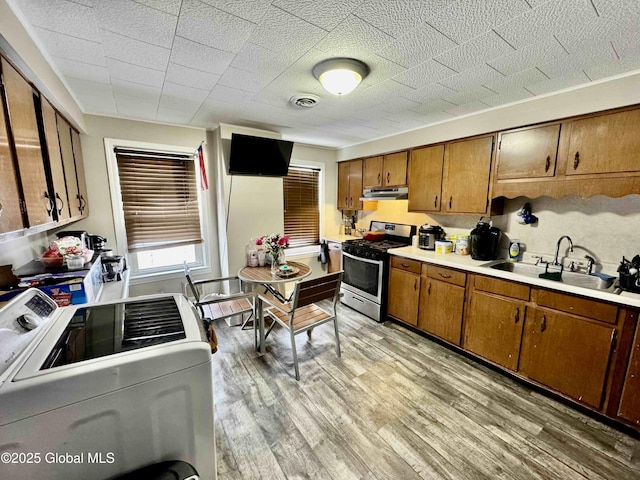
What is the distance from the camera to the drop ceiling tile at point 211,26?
121 centimetres

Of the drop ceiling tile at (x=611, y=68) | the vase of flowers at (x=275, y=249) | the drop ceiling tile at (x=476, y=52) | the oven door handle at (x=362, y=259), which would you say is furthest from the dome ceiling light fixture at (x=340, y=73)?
the oven door handle at (x=362, y=259)

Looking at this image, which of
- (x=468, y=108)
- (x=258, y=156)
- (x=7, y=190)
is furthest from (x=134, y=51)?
(x=468, y=108)

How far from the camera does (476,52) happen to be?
1547 mm

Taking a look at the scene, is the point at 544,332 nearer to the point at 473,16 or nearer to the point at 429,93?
the point at 429,93

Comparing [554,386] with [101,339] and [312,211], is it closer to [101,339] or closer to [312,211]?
[101,339]

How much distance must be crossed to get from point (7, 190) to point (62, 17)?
0.87 m

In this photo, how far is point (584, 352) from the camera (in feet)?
6.11

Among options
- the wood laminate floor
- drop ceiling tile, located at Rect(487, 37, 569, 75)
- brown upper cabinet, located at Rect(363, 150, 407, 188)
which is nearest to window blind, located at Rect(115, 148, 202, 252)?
the wood laminate floor

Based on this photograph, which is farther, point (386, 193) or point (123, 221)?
point (386, 193)

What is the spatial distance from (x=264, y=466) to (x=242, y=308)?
1.42 metres

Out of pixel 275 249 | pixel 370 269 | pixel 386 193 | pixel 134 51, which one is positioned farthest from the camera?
pixel 386 193

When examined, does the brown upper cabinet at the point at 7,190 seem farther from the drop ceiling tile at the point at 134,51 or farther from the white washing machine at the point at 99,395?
the drop ceiling tile at the point at 134,51

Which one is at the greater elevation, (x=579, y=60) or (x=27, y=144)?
(x=579, y=60)

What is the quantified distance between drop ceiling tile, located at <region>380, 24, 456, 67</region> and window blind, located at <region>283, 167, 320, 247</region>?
2611 mm
